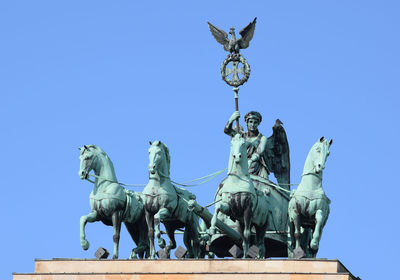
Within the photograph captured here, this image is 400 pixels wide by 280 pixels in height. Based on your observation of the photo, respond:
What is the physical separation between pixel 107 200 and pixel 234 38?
24.6ft

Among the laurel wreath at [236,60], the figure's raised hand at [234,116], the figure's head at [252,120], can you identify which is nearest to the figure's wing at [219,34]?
the laurel wreath at [236,60]

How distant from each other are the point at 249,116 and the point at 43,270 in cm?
829

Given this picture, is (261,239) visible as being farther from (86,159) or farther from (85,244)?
(86,159)

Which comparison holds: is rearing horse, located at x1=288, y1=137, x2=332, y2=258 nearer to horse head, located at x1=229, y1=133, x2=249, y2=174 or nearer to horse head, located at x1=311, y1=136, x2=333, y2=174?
horse head, located at x1=311, y1=136, x2=333, y2=174

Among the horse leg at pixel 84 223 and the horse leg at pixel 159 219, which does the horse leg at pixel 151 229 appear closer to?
the horse leg at pixel 159 219

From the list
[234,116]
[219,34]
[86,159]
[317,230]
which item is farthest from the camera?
[219,34]

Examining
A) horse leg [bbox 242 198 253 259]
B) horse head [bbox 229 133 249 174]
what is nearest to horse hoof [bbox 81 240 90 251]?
horse leg [bbox 242 198 253 259]

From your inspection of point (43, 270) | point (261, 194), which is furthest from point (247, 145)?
point (43, 270)

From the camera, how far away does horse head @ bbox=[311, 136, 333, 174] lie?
60.6 meters

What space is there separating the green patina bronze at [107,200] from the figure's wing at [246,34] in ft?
20.8

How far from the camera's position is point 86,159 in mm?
61750

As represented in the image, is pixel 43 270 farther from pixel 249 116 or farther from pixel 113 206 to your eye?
pixel 249 116

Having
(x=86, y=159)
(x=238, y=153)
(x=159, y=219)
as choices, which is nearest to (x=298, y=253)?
(x=238, y=153)

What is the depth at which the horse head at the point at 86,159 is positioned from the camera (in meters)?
61.7
